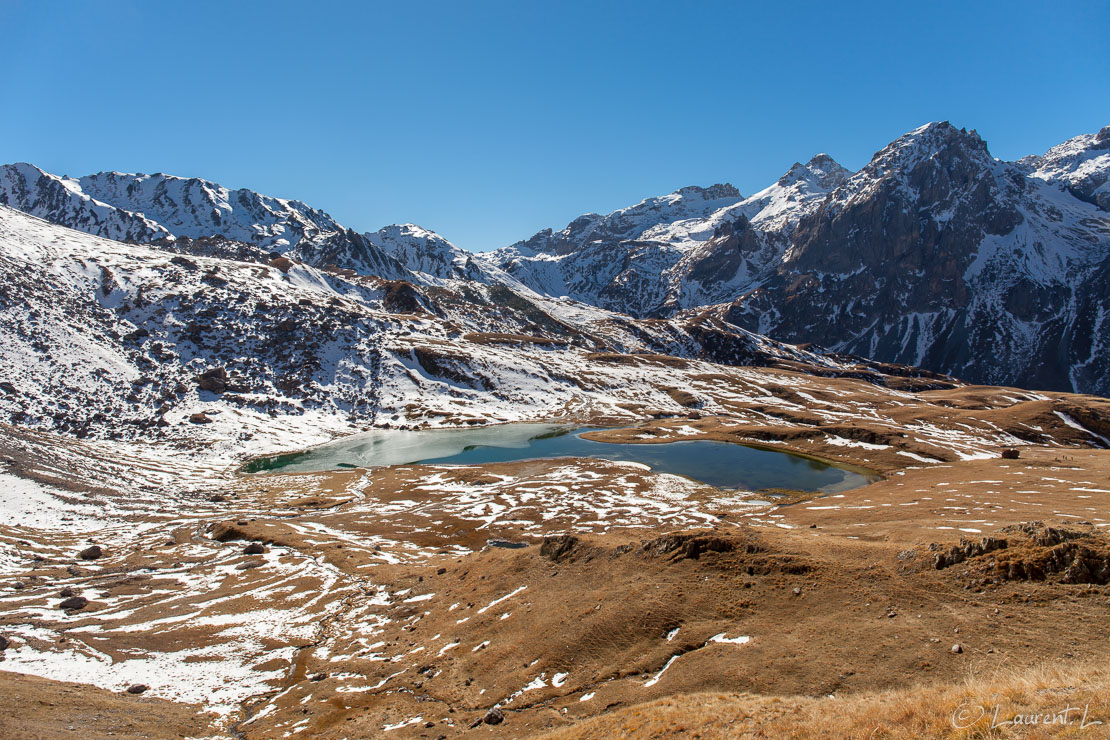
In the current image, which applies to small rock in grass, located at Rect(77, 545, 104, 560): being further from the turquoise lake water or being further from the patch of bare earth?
the turquoise lake water

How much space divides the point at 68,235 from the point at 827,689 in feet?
764

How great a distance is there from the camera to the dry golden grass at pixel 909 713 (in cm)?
1051

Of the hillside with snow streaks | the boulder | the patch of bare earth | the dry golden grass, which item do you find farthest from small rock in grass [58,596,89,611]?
the boulder

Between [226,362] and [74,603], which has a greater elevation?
[226,362]

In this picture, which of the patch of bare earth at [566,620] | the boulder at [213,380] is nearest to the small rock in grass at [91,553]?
the patch of bare earth at [566,620]

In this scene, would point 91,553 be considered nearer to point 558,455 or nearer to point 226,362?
point 558,455

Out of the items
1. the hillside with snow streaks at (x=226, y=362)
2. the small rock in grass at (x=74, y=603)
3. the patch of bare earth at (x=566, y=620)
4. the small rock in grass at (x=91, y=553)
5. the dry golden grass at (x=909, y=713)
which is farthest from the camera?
the hillside with snow streaks at (x=226, y=362)

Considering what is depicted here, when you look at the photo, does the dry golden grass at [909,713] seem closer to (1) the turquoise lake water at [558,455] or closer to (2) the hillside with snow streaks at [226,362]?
(1) the turquoise lake water at [558,455]

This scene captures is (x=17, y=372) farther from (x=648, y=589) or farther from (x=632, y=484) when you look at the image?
(x=648, y=589)

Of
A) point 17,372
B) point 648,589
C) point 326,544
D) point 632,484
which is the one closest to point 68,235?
point 17,372

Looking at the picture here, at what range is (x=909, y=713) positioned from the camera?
12211mm

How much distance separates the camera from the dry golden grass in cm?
1051

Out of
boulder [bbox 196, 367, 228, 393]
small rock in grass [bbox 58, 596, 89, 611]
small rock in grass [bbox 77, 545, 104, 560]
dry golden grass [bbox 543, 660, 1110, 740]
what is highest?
boulder [bbox 196, 367, 228, 393]

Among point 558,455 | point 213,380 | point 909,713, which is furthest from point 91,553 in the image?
point 213,380
